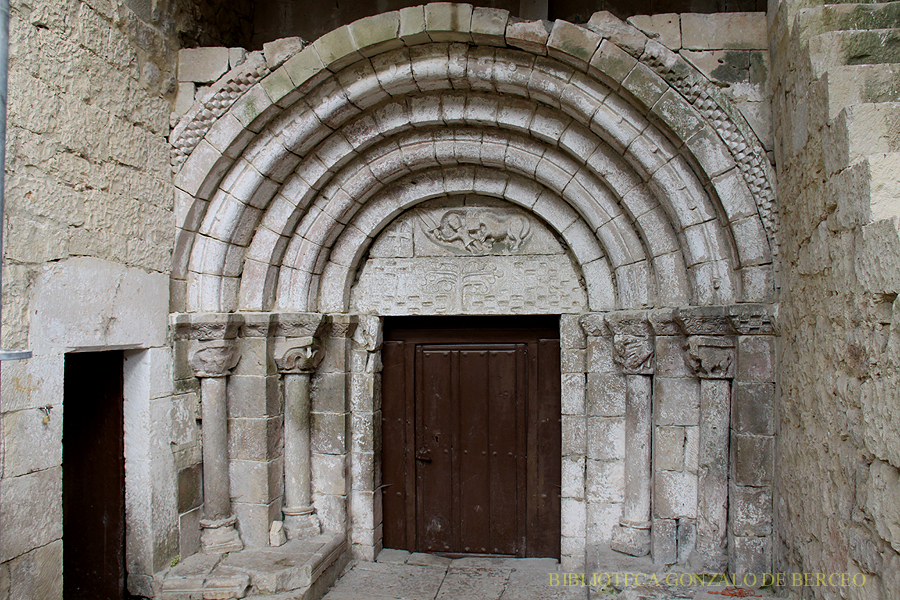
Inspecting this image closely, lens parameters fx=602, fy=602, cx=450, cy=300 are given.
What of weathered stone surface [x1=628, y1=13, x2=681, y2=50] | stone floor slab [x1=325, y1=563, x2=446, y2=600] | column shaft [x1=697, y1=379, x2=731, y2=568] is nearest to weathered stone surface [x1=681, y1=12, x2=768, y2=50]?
weathered stone surface [x1=628, y1=13, x2=681, y2=50]

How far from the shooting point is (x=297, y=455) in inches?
154

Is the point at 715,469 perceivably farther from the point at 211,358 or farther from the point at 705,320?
the point at 211,358

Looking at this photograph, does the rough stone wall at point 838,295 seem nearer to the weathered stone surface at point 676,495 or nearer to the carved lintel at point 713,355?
the carved lintel at point 713,355

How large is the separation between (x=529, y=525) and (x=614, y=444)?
89 cm

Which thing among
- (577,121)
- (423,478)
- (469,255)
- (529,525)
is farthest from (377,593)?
(577,121)

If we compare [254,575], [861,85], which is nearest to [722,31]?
[861,85]

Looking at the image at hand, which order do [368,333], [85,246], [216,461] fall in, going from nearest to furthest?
[85,246]
[216,461]
[368,333]

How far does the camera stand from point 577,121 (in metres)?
3.51

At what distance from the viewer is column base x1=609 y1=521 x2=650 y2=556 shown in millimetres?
3545

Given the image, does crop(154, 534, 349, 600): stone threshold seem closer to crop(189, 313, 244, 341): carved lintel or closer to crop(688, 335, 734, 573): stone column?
crop(189, 313, 244, 341): carved lintel

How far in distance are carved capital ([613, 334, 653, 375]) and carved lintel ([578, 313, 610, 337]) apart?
0.47ft

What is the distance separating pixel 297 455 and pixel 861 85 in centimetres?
354

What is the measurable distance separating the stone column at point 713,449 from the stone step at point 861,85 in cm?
134

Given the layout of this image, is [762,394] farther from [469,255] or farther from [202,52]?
[202,52]
